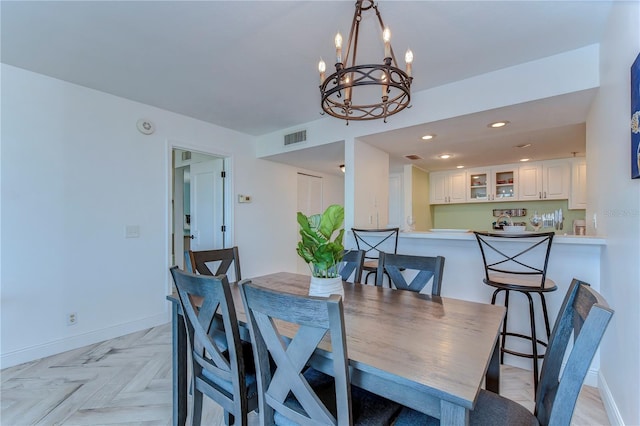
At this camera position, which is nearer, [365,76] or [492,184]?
[365,76]

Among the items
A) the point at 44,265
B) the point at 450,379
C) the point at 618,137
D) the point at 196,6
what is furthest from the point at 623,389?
the point at 44,265

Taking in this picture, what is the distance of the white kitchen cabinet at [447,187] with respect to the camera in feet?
17.7

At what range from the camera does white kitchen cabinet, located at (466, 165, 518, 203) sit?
496cm

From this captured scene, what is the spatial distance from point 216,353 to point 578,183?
542 cm

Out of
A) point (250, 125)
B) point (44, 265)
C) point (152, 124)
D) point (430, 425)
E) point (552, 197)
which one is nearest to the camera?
point (430, 425)

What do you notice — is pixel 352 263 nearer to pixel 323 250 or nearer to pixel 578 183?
pixel 323 250

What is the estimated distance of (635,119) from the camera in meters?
1.35

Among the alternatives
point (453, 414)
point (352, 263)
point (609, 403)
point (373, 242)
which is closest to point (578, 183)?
point (373, 242)

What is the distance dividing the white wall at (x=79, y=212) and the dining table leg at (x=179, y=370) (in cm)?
185

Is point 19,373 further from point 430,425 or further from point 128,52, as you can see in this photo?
point 430,425

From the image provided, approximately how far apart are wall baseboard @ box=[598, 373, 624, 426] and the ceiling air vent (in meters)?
3.44

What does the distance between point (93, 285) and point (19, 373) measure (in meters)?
0.80

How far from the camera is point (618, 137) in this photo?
1670mm

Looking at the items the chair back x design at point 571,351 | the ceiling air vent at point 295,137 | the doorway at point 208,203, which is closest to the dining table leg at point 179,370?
the chair back x design at point 571,351
